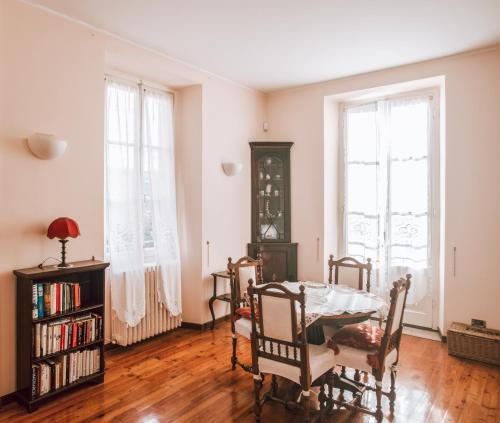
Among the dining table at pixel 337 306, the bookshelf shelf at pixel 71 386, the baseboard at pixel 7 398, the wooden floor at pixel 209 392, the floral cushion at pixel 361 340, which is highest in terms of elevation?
the dining table at pixel 337 306

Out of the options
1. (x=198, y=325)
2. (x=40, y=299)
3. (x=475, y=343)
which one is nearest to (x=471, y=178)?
(x=475, y=343)

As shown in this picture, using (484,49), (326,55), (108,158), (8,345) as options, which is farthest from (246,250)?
(484,49)

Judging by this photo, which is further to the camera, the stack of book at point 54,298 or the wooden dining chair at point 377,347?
the stack of book at point 54,298

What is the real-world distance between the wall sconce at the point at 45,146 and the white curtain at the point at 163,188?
1.23 m

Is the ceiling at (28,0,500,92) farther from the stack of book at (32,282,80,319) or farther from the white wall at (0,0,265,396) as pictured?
the stack of book at (32,282,80,319)

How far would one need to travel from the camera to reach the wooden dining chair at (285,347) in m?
2.41

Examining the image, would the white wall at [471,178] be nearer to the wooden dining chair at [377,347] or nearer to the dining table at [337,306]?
the dining table at [337,306]

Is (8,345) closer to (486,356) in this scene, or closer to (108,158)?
(108,158)

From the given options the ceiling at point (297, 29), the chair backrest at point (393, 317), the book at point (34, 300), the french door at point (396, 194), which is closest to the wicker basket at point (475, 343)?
the french door at point (396, 194)

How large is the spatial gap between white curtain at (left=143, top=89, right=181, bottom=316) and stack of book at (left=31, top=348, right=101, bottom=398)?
1.21 m

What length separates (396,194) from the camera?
15.5ft

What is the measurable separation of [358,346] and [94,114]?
2889 mm

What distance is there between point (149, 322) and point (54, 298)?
144cm

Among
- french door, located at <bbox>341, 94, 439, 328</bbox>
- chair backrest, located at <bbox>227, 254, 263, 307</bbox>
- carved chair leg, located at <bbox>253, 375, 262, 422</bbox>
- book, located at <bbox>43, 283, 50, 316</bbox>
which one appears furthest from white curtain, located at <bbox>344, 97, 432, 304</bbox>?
book, located at <bbox>43, 283, 50, 316</bbox>
